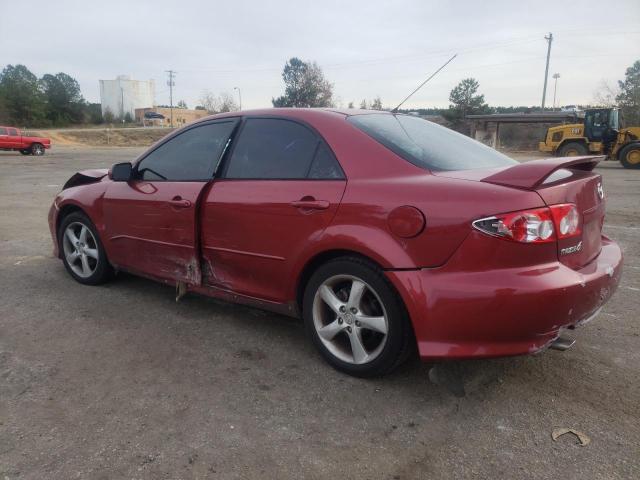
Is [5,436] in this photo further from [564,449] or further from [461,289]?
[564,449]

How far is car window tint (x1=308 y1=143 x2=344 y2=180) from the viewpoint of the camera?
115 inches

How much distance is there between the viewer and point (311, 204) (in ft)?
9.53

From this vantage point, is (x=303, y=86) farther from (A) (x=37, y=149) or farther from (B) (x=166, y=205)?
(B) (x=166, y=205)

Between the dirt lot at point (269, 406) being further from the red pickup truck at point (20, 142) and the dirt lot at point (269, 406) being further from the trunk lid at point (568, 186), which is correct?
the red pickup truck at point (20, 142)

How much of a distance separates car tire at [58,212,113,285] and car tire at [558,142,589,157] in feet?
72.7

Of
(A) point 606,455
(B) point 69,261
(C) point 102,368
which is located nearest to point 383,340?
(A) point 606,455

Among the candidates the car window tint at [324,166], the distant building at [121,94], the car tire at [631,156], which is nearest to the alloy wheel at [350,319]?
the car window tint at [324,166]

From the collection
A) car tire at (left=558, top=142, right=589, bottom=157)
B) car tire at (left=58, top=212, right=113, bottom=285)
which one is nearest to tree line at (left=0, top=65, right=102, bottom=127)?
car tire at (left=558, top=142, right=589, bottom=157)

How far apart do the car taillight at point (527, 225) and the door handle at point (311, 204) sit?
85cm

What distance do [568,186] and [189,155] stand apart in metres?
2.53

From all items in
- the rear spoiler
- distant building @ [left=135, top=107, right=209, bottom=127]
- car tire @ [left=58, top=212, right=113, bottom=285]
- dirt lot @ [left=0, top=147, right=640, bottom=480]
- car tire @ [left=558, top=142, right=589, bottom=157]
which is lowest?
dirt lot @ [left=0, top=147, right=640, bottom=480]

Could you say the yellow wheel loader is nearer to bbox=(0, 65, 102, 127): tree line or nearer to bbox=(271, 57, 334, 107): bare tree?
bbox=(271, 57, 334, 107): bare tree

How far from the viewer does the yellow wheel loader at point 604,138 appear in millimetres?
20672

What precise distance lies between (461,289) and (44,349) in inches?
104
